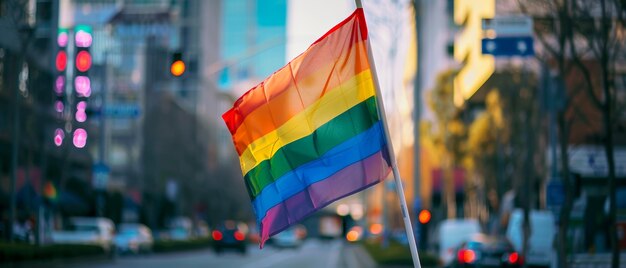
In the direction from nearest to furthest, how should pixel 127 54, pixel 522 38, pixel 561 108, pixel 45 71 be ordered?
pixel 522 38 < pixel 561 108 < pixel 45 71 < pixel 127 54

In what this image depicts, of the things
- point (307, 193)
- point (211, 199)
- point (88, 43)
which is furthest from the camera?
point (211, 199)

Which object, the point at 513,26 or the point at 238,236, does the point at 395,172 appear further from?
the point at 238,236

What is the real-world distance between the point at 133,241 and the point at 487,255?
31238 mm

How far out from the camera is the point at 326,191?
34.8 feet

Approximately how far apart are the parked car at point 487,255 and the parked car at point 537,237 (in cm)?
374

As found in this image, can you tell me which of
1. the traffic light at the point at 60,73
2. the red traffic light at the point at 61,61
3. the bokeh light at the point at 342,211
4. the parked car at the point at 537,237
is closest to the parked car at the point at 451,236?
the parked car at the point at 537,237

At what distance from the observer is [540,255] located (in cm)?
3712

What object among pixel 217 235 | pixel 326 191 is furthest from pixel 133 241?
pixel 326 191

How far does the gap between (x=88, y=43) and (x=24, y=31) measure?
764cm

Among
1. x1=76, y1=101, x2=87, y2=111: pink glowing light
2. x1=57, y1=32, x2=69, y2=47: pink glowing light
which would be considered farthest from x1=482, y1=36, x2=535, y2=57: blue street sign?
x1=57, y1=32, x2=69, y2=47: pink glowing light

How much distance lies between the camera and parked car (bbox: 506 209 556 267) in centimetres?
3691

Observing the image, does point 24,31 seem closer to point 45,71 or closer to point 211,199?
point 45,71

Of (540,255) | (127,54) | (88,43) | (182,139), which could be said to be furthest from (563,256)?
(127,54)

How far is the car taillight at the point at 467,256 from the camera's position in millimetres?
31719
